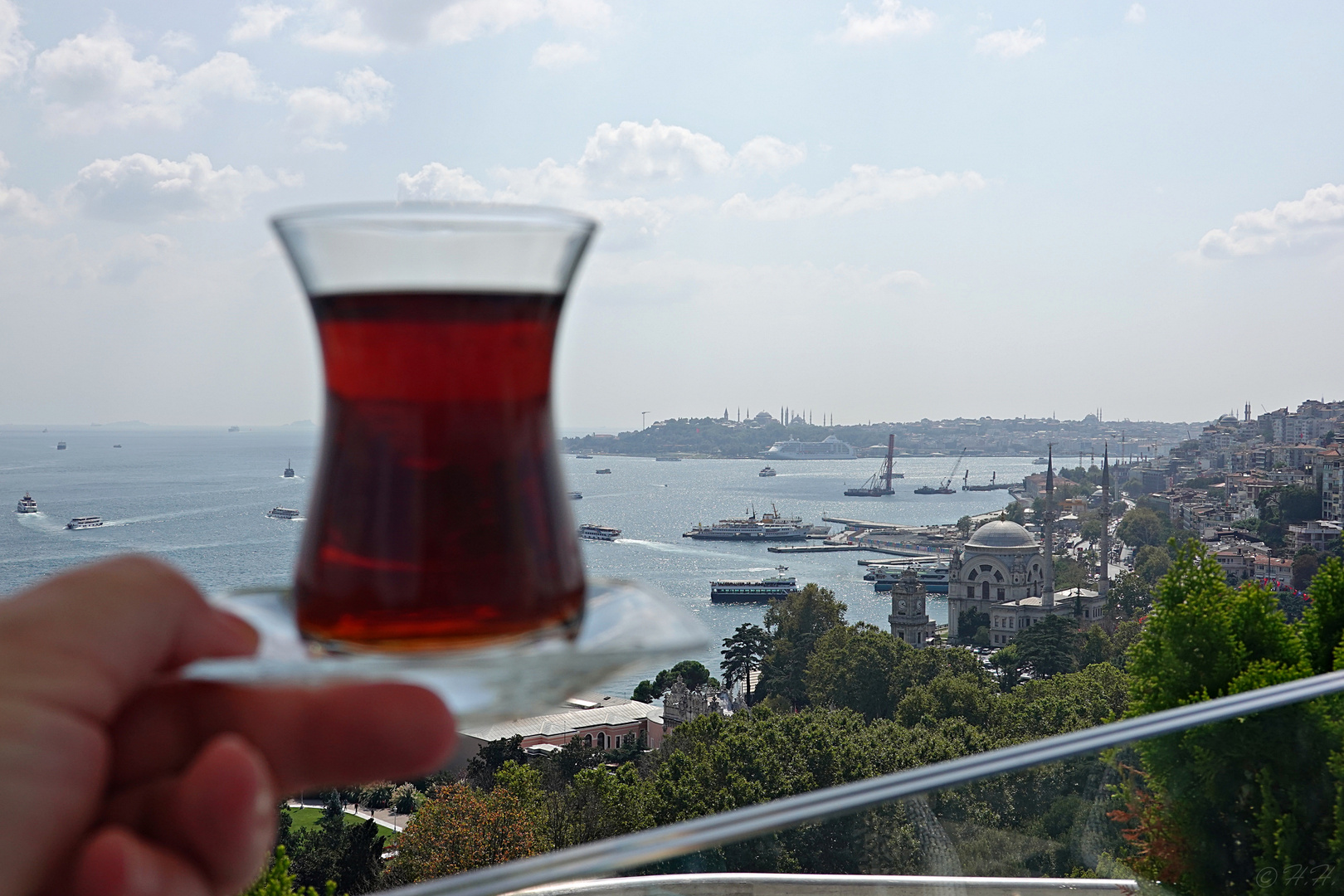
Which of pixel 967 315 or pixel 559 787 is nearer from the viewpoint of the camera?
pixel 559 787

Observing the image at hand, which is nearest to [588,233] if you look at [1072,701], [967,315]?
[1072,701]

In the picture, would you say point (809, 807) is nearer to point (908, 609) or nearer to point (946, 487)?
point (908, 609)

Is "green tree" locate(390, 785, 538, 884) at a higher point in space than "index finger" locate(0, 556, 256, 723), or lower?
lower

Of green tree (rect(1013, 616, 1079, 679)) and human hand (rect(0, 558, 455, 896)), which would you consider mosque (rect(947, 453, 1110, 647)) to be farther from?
human hand (rect(0, 558, 455, 896))

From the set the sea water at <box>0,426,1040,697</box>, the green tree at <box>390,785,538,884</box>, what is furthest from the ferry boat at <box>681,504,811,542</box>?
the green tree at <box>390,785,538,884</box>

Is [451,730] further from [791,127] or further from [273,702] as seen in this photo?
[791,127]

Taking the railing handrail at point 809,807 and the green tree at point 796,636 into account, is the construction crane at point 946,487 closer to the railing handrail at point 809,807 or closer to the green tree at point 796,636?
the green tree at point 796,636

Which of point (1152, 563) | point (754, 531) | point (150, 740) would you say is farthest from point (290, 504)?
point (150, 740)
